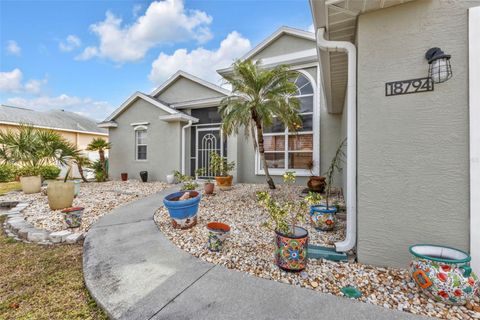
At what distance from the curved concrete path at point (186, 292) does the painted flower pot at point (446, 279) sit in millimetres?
430

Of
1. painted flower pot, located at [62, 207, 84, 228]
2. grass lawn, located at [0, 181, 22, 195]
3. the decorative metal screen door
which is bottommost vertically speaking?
grass lawn, located at [0, 181, 22, 195]

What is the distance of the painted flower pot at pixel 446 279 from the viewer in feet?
5.99

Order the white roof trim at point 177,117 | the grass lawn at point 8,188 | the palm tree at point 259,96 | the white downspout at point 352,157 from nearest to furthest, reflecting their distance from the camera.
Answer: the white downspout at point 352,157 < the palm tree at point 259,96 < the grass lawn at point 8,188 < the white roof trim at point 177,117

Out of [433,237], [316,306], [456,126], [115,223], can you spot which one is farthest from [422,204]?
[115,223]

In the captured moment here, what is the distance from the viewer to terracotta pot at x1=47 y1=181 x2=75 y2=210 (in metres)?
5.36

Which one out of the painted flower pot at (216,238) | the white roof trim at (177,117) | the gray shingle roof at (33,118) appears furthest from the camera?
the gray shingle roof at (33,118)

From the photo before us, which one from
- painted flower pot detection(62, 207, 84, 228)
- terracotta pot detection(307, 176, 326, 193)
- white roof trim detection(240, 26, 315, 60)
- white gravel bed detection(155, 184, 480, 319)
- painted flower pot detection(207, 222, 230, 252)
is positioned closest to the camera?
white gravel bed detection(155, 184, 480, 319)

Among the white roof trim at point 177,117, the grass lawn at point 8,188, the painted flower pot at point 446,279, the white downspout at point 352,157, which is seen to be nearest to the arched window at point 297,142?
the white roof trim at point 177,117

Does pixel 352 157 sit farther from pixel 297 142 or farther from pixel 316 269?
pixel 297 142

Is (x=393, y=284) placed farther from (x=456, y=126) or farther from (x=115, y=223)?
(x=115, y=223)

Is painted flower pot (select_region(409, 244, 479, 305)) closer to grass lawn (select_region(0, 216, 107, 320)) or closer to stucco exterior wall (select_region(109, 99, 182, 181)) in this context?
grass lawn (select_region(0, 216, 107, 320))

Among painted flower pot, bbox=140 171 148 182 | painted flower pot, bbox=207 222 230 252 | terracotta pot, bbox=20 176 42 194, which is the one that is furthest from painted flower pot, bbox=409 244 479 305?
terracotta pot, bbox=20 176 42 194

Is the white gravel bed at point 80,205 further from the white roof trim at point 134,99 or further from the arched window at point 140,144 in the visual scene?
the white roof trim at point 134,99

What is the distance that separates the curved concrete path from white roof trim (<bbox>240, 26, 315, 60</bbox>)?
9.08m
